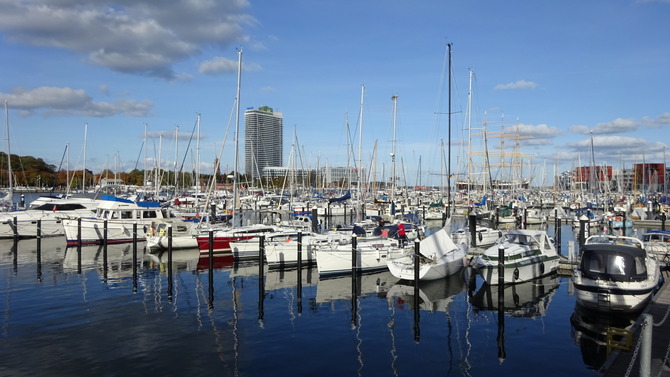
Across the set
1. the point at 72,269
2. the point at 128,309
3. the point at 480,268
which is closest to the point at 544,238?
the point at 480,268

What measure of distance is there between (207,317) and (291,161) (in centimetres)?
4960

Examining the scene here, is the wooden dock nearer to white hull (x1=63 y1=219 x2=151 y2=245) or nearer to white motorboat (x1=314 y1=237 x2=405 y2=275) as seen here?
white motorboat (x1=314 y1=237 x2=405 y2=275)

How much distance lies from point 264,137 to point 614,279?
420 ft

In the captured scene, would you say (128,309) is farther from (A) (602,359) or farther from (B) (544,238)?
(B) (544,238)

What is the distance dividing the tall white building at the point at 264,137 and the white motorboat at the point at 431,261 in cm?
7329

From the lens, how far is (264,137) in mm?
139750

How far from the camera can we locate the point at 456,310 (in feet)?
63.7

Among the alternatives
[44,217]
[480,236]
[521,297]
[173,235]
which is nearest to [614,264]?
[521,297]

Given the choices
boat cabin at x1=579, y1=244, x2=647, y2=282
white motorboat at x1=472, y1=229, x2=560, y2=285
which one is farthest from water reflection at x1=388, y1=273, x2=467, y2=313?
boat cabin at x1=579, y1=244, x2=647, y2=282

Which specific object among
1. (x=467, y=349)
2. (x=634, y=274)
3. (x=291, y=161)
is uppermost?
(x=291, y=161)

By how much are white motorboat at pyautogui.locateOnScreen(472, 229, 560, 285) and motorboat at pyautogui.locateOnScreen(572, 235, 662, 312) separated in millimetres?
4014

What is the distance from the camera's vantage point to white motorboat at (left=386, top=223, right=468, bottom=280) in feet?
75.8

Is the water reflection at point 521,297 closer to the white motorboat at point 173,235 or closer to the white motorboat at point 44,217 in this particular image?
the white motorboat at point 173,235

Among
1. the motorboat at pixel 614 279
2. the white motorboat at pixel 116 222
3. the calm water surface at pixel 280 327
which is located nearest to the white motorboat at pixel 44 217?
the white motorboat at pixel 116 222
